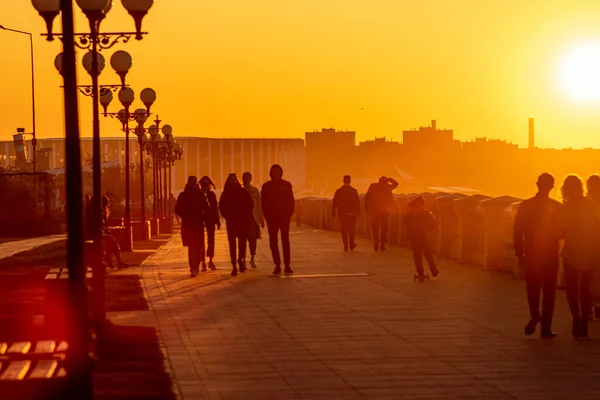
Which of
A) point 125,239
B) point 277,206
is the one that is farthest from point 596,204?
point 125,239

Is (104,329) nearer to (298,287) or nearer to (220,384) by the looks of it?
(220,384)

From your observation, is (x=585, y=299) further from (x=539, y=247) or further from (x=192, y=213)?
(x=192, y=213)

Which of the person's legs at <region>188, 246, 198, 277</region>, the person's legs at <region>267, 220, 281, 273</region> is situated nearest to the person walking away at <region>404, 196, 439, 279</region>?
the person's legs at <region>267, 220, 281, 273</region>

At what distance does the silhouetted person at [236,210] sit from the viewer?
84.1ft

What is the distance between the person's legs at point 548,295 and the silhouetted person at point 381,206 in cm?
1848

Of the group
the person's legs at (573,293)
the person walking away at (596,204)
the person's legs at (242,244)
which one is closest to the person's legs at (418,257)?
the person's legs at (242,244)

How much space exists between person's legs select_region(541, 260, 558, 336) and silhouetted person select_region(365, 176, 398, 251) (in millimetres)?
18479

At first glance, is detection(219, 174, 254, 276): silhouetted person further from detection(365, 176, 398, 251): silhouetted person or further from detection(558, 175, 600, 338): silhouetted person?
detection(558, 175, 600, 338): silhouetted person

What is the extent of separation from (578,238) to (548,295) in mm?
655

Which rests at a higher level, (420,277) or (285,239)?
(285,239)

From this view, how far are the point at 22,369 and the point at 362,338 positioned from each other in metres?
5.61

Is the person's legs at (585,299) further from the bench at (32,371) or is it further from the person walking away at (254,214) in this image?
the person walking away at (254,214)

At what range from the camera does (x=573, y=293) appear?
15.0 meters

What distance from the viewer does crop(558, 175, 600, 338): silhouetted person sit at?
49.3 feet
